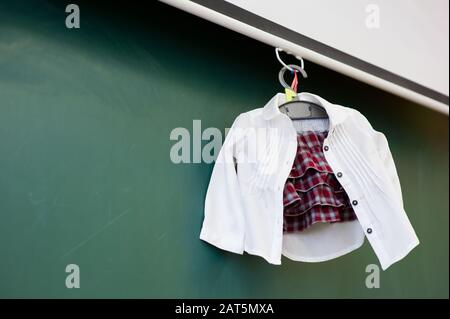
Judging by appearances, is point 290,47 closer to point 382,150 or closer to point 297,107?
point 297,107

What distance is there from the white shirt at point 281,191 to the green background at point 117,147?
0.10 metres

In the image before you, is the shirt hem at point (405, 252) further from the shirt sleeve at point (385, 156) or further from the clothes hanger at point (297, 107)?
the clothes hanger at point (297, 107)

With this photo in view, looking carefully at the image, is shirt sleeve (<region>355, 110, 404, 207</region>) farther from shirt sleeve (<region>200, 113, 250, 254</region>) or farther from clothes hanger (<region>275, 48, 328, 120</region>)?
shirt sleeve (<region>200, 113, 250, 254</region>)

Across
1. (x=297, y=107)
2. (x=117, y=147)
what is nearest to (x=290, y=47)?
(x=297, y=107)

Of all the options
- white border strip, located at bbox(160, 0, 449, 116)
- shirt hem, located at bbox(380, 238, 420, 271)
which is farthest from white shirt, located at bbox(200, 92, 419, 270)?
white border strip, located at bbox(160, 0, 449, 116)

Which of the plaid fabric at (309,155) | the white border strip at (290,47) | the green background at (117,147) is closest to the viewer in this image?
the green background at (117,147)

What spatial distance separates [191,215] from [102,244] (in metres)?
0.27

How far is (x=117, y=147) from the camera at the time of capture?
1.21 meters

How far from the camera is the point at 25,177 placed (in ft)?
3.46

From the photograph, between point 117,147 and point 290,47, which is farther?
point 290,47

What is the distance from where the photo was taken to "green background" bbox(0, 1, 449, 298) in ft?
3.47

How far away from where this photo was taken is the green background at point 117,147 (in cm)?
106

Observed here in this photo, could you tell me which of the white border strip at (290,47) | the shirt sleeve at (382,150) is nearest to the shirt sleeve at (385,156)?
the shirt sleeve at (382,150)

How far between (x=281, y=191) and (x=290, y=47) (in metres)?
0.40
